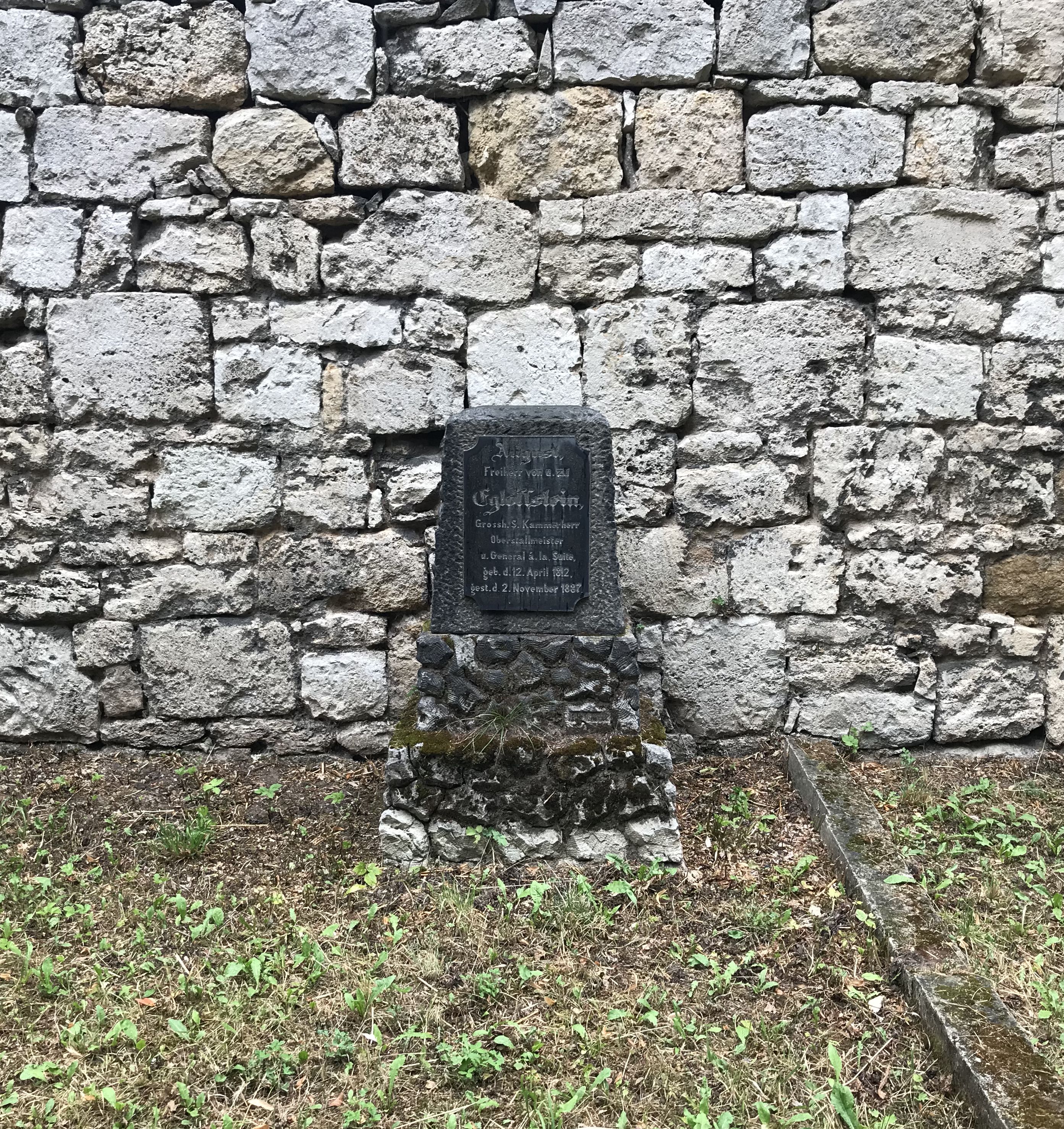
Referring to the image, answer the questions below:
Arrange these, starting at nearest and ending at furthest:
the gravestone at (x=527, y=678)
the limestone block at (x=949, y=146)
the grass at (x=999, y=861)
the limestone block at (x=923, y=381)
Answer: the grass at (x=999, y=861) < the gravestone at (x=527, y=678) < the limestone block at (x=949, y=146) < the limestone block at (x=923, y=381)

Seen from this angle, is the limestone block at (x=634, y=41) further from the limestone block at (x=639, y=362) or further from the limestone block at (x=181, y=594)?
the limestone block at (x=181, y=594)

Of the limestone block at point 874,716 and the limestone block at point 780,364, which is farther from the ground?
the limestone block at point 780,364

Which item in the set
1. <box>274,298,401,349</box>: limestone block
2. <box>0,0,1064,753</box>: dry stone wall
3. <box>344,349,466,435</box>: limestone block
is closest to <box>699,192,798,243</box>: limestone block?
<box>0,0,1064,753</box>: dry stone wall

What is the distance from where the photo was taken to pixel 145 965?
107 inches

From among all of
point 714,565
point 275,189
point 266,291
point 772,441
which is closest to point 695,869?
point 714,565

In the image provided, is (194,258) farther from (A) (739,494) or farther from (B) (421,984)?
(B) (421,984)

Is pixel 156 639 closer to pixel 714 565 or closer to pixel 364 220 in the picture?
pixel 364 220

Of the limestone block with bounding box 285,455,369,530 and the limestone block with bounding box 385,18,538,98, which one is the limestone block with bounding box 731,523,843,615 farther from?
the limestone block with bounding box 385,18,538,98

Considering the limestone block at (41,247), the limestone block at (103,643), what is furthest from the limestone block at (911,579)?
the limestone block at (41,247)

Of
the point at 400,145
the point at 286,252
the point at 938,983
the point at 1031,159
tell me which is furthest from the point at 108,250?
the point at 938,983

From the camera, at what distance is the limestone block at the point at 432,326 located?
376 cm

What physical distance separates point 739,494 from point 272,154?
2.24 m

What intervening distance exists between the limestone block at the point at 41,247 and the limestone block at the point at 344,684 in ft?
5.84

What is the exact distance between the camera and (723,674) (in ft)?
13.0
